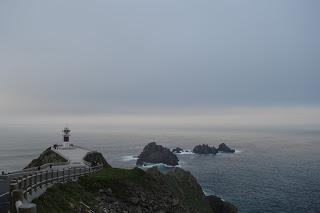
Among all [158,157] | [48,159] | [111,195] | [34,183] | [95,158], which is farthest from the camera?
[158,157]

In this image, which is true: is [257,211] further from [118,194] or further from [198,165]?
[198,165]

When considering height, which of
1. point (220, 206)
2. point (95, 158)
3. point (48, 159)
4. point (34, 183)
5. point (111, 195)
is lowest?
point (220, 206)

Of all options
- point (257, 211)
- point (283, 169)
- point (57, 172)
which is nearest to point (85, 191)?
point (57, 172)

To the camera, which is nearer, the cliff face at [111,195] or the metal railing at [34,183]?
the metal railing at [34,183]

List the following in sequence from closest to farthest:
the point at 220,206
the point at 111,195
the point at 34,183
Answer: the point at 34,183, the point at 111,195, the point at 220,206

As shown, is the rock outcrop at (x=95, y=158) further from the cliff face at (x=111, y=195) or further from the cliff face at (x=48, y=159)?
the cliff face at (x=111, y=195)

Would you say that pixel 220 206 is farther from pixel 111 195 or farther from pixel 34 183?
pixel 34 183

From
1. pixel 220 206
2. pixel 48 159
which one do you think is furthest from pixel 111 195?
pixel 220 206

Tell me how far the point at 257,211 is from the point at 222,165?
70.4 meters

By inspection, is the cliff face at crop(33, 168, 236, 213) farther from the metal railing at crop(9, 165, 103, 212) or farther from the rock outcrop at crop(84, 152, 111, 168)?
the rock outcrop at crop(84, 152, 111, 168)

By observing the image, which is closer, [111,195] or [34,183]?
[34,183]

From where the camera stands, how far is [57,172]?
109ft

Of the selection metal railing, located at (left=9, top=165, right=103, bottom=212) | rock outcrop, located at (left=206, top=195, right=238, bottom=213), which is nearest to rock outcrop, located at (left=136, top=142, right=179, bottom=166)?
rock outcrop, located at (left=206, top=195, right=238, bottom=213)

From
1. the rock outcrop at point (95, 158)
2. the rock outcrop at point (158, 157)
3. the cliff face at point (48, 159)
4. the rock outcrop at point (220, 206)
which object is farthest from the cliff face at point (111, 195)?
the rock outcrop at point (158, 157)
